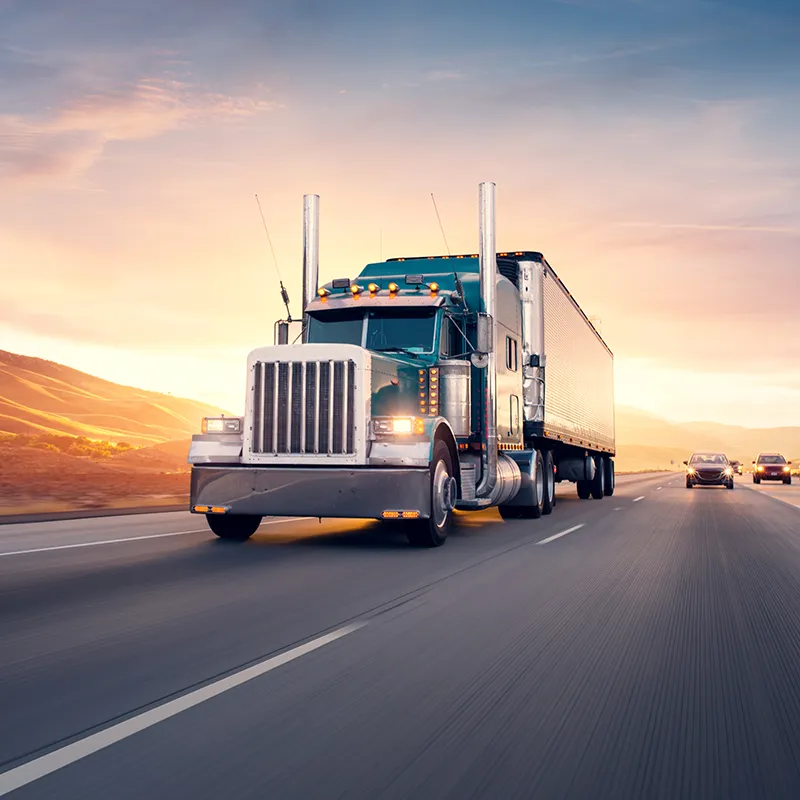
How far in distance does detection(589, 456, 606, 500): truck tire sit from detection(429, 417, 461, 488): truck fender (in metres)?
16.5

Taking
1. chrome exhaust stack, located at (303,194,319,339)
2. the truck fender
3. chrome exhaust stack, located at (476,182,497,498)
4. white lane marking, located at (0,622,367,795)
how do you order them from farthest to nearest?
1. chrome exhaust stack, located at (303,194,319,339)
2. chrome exhaust stack, located at (476,182,497,498)
3. the truck fender
4. white lane marking, located at (0,622,367,795)

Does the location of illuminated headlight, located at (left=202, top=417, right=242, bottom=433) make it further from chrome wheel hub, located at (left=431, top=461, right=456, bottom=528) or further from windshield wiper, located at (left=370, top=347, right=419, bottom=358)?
chrome wheel hub, located at (left=431, top=461, right=456, bottom=528)

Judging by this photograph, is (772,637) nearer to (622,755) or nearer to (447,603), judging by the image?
(447,603)

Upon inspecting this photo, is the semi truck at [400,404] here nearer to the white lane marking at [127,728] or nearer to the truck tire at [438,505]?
the truck tire at [438,505]

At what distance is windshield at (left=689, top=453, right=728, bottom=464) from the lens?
149ft

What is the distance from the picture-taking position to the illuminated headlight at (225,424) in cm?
1295

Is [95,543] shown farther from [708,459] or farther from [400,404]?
[708,459]

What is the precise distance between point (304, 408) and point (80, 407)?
447ft

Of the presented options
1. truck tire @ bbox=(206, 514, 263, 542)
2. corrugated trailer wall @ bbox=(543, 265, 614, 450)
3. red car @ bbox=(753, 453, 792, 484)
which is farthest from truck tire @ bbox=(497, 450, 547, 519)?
red car @ bbox=(753, 453, 792, 484)

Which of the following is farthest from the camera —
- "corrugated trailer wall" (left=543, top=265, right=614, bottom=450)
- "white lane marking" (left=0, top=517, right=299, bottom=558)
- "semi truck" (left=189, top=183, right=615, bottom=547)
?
"corrugated trailer wall" (left=543, top=265, right=614, bottom=450)

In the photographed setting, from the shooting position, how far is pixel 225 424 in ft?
42.5

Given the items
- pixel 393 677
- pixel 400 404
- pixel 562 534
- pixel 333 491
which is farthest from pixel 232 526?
pixel 393 677

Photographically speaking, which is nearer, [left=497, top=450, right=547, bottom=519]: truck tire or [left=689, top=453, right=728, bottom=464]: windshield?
[left=497, top=450, right=547, bottom=519]: truck tire

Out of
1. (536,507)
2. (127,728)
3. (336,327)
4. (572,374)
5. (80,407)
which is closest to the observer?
(127,728)
